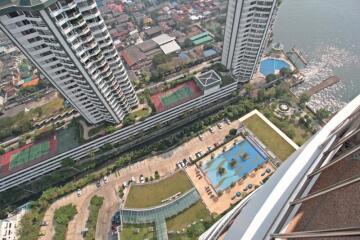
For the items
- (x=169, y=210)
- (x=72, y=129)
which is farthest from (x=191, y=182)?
(x=72, y=129)

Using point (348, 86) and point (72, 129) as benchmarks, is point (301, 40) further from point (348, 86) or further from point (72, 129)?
point (72, 129)

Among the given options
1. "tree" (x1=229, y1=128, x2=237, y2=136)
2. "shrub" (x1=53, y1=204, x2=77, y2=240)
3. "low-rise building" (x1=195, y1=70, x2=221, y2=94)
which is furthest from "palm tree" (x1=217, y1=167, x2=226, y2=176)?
"shrub" (x1=53, y1=204, x2=77, y2=240)

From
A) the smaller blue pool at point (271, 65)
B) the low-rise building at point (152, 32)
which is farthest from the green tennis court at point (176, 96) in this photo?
the low-rise building at point (152, 32)

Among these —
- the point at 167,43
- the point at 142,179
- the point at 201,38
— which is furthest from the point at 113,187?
the point at 201,38

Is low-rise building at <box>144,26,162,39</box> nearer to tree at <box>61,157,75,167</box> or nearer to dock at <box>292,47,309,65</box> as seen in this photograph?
dock at <box>292,47,309,65</box>

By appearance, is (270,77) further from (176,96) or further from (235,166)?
(235,166)

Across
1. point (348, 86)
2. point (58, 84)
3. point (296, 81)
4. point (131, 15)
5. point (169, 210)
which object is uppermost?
point (131, 15)
